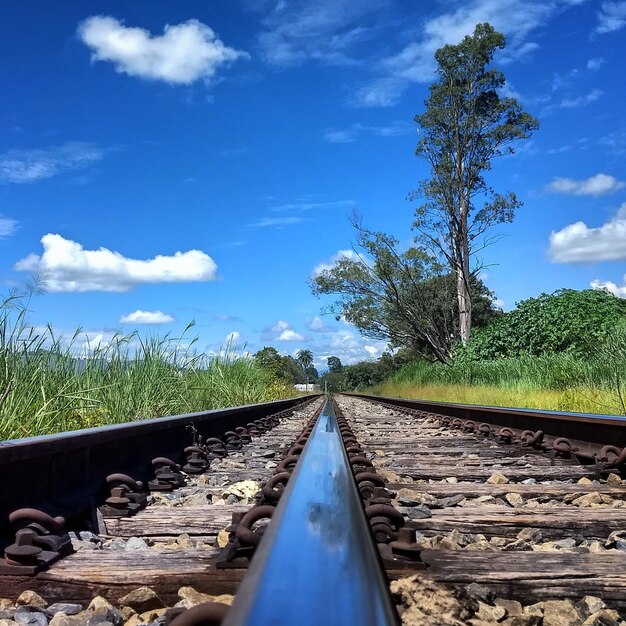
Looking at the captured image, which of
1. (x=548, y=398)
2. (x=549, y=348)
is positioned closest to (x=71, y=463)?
(x=548, y=398)

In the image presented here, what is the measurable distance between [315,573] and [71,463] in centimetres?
178

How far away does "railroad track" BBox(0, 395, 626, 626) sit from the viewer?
104 cm

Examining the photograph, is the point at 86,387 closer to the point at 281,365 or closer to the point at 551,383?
the point at 551,383

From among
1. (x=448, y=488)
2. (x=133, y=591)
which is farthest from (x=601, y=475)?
(x=133, y=591)

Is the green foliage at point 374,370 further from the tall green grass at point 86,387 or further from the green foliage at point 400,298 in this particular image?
the tall green grass at point 86,387

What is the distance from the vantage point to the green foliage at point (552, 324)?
57.5 ft

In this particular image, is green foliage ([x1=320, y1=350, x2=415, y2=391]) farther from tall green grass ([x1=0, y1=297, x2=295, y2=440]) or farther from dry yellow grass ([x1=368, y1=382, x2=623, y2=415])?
tall green grass ([x1=0, y1=297, x2=295, y2=440])

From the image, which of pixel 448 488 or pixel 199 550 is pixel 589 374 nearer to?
pixel 448 488

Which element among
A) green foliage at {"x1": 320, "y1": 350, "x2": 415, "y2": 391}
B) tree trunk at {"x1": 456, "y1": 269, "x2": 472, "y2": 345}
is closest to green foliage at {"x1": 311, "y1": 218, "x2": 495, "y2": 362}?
tree trunk at {"x1": 456, "y1": 269, "x2": 472, "y2": 345}

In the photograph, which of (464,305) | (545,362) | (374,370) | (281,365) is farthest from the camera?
(374,370)

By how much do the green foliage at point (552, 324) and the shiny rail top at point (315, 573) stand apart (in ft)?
52.5

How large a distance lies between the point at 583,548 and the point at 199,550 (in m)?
1.11

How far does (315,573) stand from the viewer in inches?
37.6

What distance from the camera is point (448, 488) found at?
9.54ft
